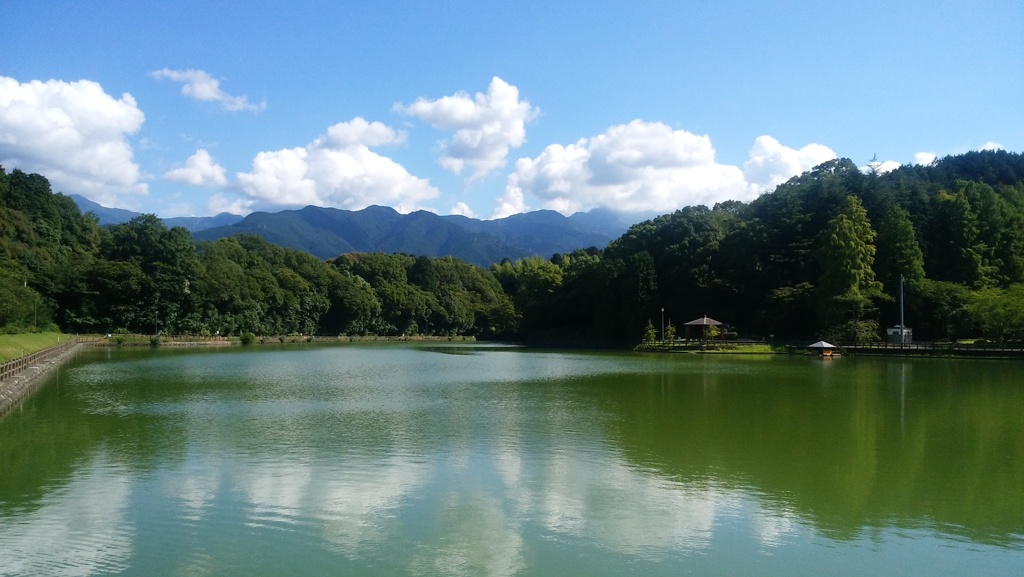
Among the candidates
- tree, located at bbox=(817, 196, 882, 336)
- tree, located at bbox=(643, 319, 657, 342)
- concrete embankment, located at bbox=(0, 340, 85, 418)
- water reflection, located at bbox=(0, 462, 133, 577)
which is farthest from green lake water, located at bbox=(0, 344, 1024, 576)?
tree, located at bbox=(643, 319, 657, 342)

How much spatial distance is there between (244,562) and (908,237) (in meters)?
48.7

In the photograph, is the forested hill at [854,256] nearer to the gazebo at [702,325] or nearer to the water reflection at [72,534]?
the gazebo at [702,325]

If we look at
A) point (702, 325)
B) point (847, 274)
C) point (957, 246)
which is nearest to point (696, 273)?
point (702, 325)

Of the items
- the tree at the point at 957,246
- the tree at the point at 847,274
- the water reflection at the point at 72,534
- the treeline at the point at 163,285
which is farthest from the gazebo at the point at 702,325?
the water reflection at the point at 72,534

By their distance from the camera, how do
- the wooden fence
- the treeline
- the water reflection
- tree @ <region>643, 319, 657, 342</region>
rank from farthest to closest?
the treeline
tree @ <region>643, 319, 657, 342</region>
the wooden fence
the water reflection

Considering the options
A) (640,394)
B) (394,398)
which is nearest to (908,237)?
(640,394)

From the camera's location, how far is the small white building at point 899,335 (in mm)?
42312

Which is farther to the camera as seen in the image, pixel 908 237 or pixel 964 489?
pixel 908 237

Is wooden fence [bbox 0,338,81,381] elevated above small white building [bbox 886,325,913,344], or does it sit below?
below

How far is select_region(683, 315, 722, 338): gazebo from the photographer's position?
50156mm

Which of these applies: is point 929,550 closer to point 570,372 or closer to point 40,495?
point 40,495

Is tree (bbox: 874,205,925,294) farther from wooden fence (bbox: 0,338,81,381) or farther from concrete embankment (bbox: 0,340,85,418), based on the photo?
wooden fence (bbox: 0,338,81,381)

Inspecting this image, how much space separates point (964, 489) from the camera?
364 inches

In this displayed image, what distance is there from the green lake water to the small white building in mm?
25006
